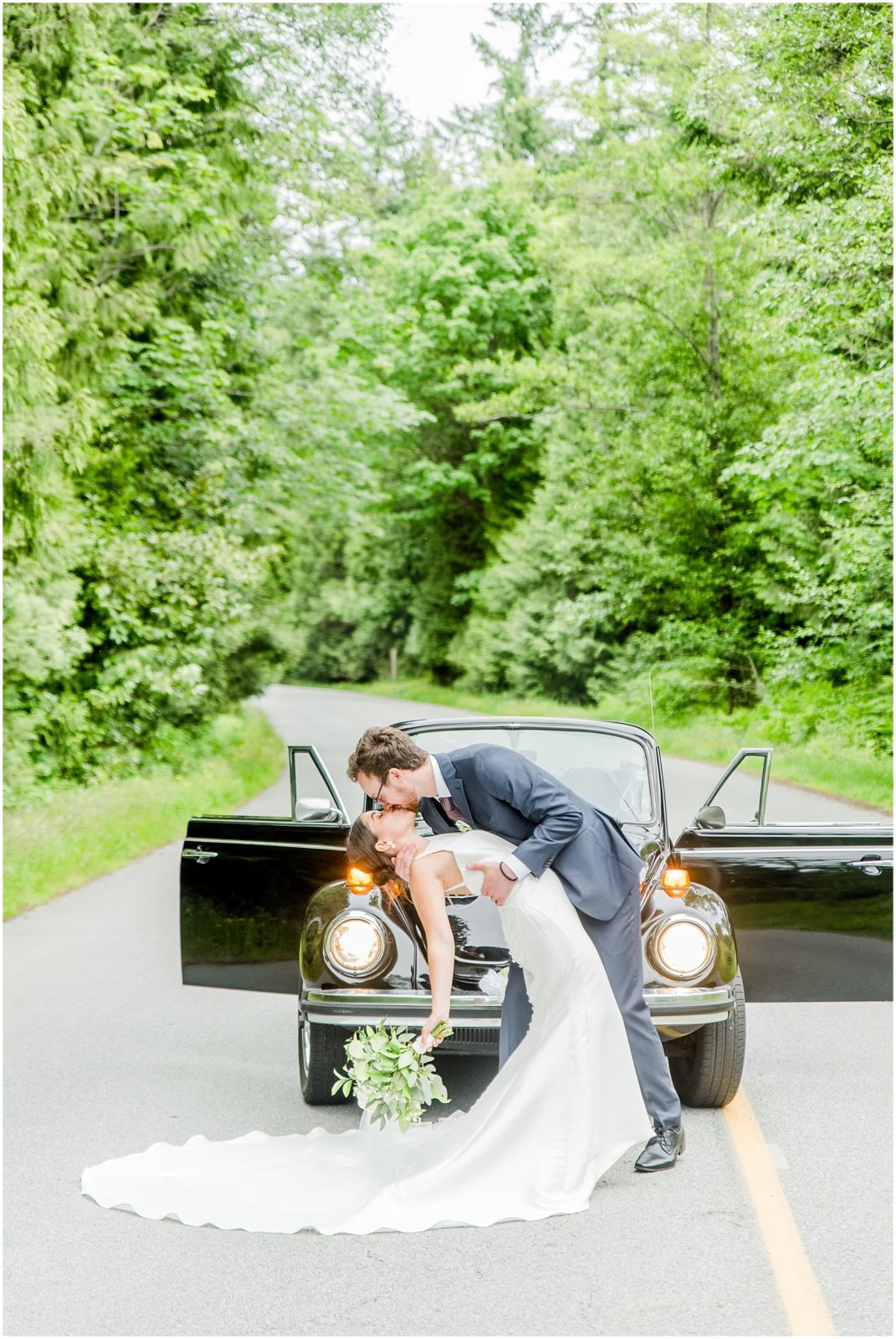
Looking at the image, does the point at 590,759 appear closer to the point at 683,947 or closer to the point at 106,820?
the point at 683,947

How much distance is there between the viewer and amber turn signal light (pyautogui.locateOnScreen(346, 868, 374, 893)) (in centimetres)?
541

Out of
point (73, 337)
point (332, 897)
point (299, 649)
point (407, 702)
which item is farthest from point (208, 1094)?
point (407, 702)

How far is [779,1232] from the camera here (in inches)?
161

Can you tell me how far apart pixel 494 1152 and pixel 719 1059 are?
4.32 ft

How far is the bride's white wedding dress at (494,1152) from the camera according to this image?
4301 mm

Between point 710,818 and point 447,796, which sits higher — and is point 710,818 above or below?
below

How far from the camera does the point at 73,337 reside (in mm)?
15367

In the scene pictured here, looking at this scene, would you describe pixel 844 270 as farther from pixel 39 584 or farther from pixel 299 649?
pixel 299 649

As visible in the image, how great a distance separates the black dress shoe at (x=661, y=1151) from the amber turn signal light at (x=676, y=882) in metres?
0.96

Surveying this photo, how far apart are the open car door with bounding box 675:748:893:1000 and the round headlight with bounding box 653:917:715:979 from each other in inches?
20.5

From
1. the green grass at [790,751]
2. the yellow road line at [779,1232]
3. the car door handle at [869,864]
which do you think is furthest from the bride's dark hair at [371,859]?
the green grass at [790,751]

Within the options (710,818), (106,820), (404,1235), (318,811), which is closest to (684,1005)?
(710,818)

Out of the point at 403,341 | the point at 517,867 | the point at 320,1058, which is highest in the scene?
the point at 403,341

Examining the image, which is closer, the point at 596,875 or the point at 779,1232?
the point at 779,1232
